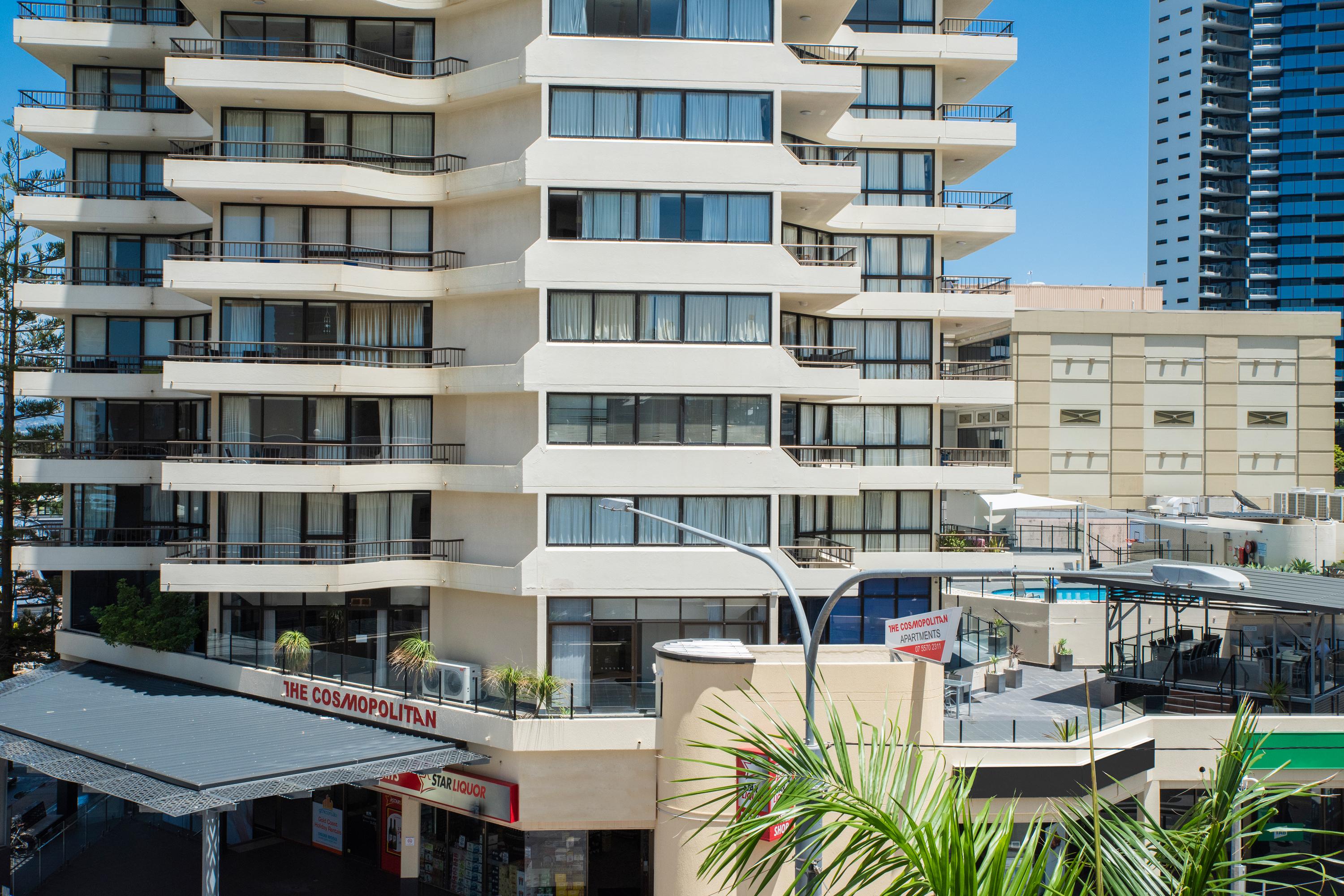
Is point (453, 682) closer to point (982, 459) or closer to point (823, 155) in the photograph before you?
point (823, 155)

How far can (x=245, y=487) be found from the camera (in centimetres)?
2758

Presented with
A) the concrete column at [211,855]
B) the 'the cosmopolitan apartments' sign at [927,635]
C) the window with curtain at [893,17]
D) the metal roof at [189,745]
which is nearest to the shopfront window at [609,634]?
the metal roof at [189,745]

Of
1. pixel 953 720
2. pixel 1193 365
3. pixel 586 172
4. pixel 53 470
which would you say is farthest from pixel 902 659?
pixel 1193 365

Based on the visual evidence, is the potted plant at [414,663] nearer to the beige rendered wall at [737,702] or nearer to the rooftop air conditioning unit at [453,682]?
the rooftop air conditioning unit at [453,682]

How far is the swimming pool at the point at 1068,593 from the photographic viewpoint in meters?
40.1

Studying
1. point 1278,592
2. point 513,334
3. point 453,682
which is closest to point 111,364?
point 513,334

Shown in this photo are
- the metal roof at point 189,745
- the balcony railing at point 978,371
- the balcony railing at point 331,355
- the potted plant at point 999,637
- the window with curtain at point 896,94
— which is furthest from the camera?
the window with curtain at point 896,94

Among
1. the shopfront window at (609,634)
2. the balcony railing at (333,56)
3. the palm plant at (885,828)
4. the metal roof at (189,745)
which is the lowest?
the metal roof at (189,745)

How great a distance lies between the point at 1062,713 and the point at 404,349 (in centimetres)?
2080

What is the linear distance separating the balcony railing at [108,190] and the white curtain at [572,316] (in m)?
16.7

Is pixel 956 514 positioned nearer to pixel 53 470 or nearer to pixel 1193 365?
pixel 1193 365

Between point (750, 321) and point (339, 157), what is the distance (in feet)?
42.5

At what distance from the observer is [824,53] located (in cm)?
3145

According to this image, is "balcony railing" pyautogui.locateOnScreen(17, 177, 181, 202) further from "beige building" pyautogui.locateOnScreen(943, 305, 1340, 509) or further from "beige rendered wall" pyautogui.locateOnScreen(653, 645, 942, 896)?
"beige building" pyautogui.locateOnScreen(943, 305, 1340, 509)
